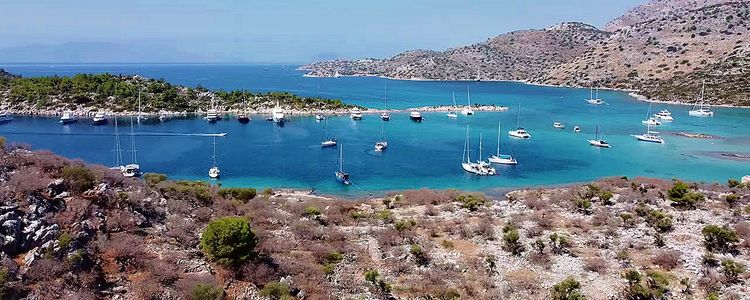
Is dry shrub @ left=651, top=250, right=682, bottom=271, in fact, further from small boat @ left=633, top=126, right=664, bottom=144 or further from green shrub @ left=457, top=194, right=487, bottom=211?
small boat @ left=633, top=126, right=664, bottom=144

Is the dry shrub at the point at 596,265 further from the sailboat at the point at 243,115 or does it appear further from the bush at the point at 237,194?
the sailboat at the point at 243,115

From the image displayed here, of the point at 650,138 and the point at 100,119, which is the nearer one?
the point at 650,138

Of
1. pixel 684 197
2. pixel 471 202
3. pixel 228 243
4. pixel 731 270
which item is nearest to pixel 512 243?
pixel 731 270

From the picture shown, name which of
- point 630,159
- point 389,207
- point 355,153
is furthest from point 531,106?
point 389,207

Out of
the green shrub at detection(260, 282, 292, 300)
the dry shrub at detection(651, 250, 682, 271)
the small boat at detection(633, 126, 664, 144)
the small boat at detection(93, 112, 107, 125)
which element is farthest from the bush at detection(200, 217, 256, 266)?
the small boat at detection(93, 112, 107, 125)

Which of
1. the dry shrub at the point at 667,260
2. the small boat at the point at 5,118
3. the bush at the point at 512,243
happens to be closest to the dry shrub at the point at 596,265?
the dry shrub at the point at 667,260

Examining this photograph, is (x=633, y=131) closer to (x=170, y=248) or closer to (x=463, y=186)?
(x=463, y=186)

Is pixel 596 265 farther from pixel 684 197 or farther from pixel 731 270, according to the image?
pixel 684 197
